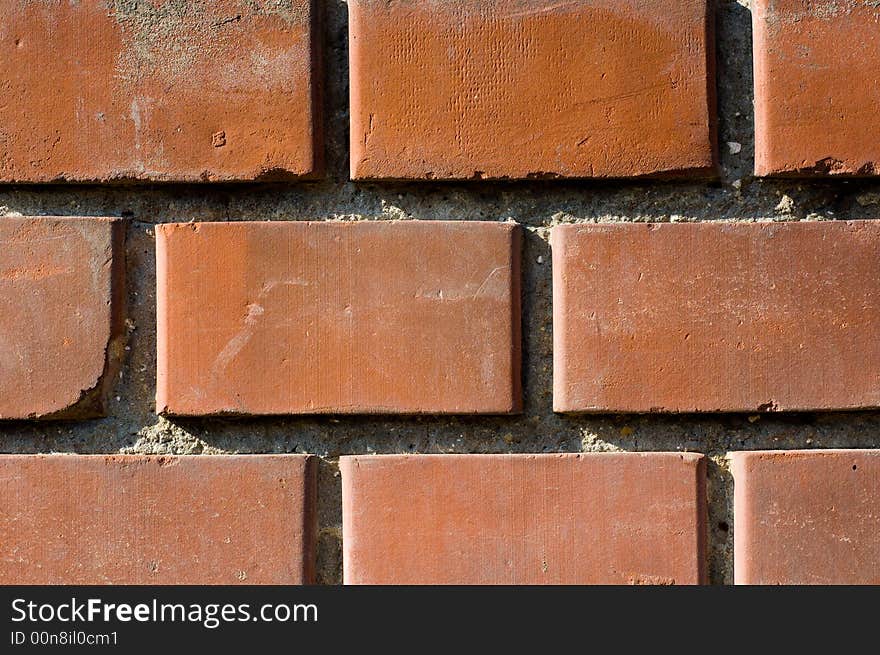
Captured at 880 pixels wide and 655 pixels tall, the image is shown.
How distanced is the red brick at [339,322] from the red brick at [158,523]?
0.06m

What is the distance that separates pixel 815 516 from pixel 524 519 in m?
0.25

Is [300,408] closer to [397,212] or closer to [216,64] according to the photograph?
[397,212]

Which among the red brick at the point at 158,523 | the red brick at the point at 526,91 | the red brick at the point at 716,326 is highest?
the red brick at the point at 526,91

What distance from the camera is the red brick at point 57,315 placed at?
745 millimetres

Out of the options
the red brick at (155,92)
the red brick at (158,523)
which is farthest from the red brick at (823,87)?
the red brick at (158,523)

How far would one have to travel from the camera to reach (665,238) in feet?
2.45

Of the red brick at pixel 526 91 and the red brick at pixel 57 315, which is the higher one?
the red brick at pixel 526 91

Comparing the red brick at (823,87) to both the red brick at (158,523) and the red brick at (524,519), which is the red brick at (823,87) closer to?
the red brick at (524,519)

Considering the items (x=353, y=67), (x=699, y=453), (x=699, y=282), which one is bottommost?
(x=699, y=453)

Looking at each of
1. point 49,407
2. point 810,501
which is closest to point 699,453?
point 810,501

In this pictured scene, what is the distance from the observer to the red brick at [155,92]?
746mm

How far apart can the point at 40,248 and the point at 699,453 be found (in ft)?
1.93

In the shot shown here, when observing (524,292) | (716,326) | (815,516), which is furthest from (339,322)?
(815,516)

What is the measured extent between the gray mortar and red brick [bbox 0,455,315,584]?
2 centimetres
